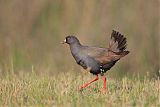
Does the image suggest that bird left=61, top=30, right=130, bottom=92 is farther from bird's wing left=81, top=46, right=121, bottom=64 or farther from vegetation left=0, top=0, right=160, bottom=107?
vegetation left=0, top=0, right=160, bottom=107

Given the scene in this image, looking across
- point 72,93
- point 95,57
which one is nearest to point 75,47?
point 95,57

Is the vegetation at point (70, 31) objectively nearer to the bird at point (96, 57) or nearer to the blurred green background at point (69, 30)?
the blurred green background at point (69, 30)

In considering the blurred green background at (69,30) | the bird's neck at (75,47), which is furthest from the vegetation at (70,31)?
the bird's neck at (75,47)

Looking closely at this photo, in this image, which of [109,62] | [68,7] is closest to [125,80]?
[109,62]

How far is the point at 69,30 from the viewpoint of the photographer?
14250 mm

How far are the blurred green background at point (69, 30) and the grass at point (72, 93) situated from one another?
3933 millimetres

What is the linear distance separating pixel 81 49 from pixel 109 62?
0.47m

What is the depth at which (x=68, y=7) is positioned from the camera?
14.5 metres

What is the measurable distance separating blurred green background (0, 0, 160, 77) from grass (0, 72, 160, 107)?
393 centimetres

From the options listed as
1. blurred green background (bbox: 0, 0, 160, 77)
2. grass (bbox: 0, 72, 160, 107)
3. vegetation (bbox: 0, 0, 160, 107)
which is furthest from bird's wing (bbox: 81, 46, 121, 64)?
blurred green background (bbox: 0, 0, 160, 77)

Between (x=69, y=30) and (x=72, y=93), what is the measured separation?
6281 mm

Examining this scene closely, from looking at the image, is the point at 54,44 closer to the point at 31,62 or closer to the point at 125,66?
the point at 31,62

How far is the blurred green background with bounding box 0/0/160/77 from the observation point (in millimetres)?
13672

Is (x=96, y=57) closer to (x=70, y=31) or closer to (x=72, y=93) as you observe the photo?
(x=72, y=93)
